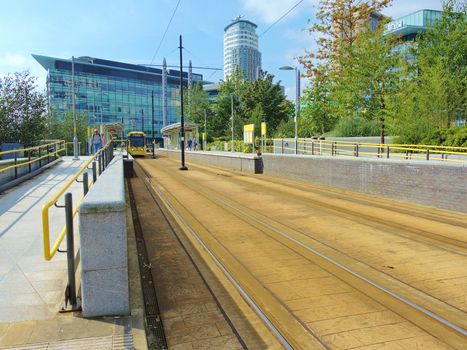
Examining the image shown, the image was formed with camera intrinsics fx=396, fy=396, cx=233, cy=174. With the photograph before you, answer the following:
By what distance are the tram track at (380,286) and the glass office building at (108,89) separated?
277ft

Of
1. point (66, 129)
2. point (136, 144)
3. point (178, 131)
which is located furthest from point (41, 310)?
point (66, 129)

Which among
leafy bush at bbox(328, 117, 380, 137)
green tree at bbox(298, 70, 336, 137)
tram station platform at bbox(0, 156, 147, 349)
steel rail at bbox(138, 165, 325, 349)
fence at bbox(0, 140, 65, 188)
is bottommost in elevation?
steel rail at bbox(138, 165, 325, 349)

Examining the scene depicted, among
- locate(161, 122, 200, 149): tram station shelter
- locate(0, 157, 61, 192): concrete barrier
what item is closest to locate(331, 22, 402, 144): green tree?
locate(0, 157, 61, 192): concrete barrier

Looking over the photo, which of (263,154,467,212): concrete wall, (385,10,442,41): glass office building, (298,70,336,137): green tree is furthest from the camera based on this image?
(385,10,442,41): glass office building

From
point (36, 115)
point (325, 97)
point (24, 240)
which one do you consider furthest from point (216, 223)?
point (325, 97)

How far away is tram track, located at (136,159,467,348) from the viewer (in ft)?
13.9

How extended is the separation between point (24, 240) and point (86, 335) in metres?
3.97

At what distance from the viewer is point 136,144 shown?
4959 cm

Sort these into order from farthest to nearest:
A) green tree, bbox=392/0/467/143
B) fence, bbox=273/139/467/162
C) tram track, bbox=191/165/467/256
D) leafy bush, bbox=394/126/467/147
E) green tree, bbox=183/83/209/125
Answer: green tree, bbox=183/83/209/125, green tree, bbox=392/0/467/143, leafy bush, bbox=394/126/467/147, fence, bbox=273/139/467/162, tram track, bbox=191/165/467/256

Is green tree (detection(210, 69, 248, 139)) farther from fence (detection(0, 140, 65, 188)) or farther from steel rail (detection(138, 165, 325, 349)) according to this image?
steel rail (detection(138, 165, 325, 349))

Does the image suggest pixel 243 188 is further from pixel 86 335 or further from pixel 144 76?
pixel 144 76

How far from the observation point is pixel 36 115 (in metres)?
24.6

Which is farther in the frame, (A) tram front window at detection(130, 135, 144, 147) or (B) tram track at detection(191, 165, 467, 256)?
(A) tram front window at detection(130, 135, 144, 147)

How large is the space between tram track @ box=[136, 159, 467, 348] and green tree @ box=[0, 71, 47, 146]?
18.7 metres
